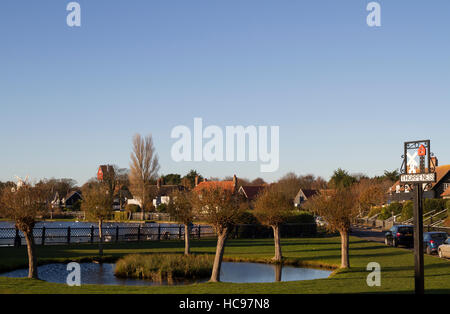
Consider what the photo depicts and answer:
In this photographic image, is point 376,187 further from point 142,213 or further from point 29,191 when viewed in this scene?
point 29,191

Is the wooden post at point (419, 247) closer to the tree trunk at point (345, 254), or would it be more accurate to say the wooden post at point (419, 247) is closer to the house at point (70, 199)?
the tree trunk at point (345, 254)

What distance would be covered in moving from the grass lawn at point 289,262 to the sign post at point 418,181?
2033 mm

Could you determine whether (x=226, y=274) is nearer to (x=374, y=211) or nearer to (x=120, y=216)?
(x=374, y=211)

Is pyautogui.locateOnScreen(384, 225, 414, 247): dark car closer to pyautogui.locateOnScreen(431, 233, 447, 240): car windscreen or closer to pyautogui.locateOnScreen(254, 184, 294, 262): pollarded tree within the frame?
pyautogui.locateOnScreen(431, 233, 447, 240): car windscreen

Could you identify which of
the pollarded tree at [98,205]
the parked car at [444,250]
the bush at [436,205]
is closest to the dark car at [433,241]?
the parked car at [444,250]

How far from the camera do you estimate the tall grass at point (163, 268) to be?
22094 millimetres

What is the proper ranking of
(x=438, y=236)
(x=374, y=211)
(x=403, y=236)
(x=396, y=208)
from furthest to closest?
1. (x=374, y=211)
2. (x=396, y=208)
3. (x=403, y=236)
4. (x=438, y=236)

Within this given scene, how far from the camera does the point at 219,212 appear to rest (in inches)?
773

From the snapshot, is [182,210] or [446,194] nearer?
[182,210]

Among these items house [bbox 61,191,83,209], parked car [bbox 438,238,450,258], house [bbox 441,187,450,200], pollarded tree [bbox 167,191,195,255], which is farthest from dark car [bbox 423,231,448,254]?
house [bbox 61,191,83,209]

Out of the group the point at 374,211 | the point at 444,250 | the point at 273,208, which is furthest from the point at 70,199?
the point at 444,250

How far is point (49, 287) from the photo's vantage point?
1590 cm

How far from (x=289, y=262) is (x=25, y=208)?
15.2 m
